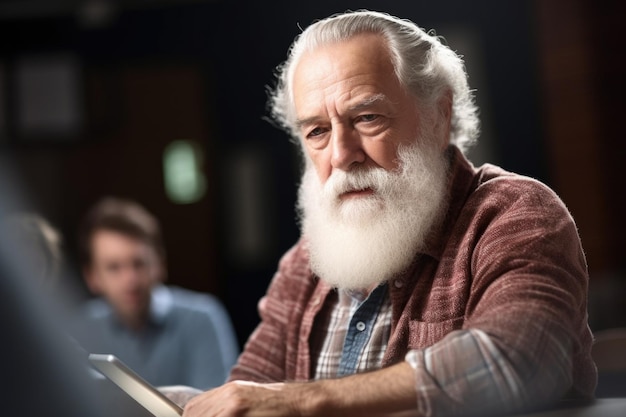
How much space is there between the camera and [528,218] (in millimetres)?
1134

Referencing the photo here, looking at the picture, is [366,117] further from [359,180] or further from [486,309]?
[486,309]

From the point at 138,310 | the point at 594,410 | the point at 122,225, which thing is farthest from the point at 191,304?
the point at 594,410

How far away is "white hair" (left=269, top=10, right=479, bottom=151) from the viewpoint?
1262 mm

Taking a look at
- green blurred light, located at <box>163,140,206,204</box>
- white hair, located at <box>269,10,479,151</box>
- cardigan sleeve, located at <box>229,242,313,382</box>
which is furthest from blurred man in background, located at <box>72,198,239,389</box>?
green blurred light, located at <box>163,140,206,204</box>

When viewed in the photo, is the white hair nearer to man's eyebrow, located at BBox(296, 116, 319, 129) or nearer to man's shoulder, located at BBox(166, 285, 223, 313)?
man's eyebrow, located at BBox(296, 116, 319, 129)

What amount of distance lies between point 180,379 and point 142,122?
8.21 ft

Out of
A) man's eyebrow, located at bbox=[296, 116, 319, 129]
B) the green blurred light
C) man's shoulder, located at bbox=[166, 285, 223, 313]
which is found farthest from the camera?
the green blurred light

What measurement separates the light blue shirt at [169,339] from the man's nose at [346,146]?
0.79 metres

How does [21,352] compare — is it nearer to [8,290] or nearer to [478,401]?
[8,290]

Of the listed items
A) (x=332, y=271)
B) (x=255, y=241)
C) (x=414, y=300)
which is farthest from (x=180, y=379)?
(x=255, y=241)

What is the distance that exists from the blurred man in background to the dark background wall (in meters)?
1.12

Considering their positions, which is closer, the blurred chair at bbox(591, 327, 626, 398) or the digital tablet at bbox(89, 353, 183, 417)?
the digital tablet at bbox(89, 353, 183, 417)

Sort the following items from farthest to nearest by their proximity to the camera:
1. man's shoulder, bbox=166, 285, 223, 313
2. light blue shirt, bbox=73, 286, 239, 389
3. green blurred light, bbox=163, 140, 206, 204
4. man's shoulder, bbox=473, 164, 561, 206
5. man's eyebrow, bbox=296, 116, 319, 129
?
green blurred light, bbox=163, 140, 206, 204 < man's shoulder, bbox=166, 285, 223, 313 < light blue shirt, bbox=73, 286, 239, 389 < man's eyebrow, bbox=296, 116, 319, 129 < man's shoulder, bbox=473, 164, 561, 206

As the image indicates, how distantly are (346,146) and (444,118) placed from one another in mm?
210
